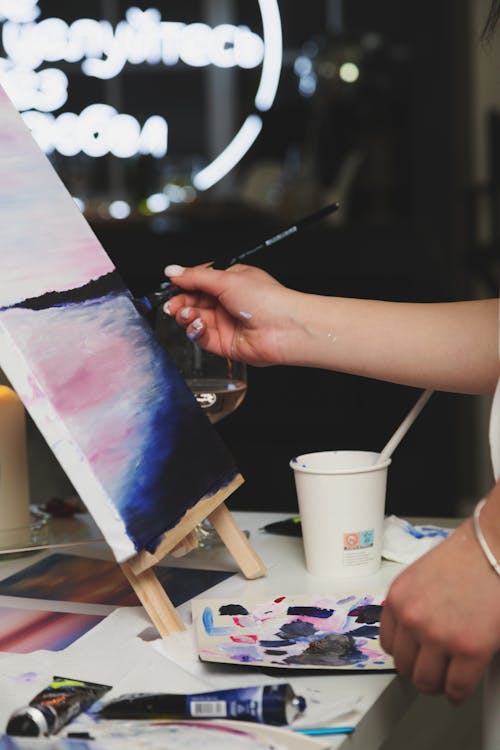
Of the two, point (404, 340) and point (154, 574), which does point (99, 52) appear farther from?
point (154, 574)

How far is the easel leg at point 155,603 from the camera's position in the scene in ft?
2.98

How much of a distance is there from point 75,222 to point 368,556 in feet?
1.51

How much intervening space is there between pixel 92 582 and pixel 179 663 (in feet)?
0.89

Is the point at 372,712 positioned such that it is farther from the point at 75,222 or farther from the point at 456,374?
the point at 75,222

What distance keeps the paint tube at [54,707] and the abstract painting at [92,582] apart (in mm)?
227

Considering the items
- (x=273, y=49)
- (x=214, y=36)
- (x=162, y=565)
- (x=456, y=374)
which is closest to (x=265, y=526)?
(x=162, y=565)

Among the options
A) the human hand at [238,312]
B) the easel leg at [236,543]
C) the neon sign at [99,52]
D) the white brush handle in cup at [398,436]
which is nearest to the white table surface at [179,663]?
the easel leg at [236,543]

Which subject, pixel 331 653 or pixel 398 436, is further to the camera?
pixel 398 436

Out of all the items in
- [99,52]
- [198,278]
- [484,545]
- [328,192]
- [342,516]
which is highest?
[99,52]

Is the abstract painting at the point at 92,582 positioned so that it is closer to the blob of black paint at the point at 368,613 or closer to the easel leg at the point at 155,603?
the easel leg at the point at 155,603

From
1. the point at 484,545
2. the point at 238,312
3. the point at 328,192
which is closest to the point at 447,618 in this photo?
the point at 484,545

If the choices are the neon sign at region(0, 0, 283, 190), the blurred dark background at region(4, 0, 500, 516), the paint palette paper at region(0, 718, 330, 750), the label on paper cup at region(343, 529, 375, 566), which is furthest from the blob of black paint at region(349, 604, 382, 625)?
the neon sign at region(0, 0, 283, 190)

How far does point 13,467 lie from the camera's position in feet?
3.83

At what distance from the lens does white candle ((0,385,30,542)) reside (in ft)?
3.81
